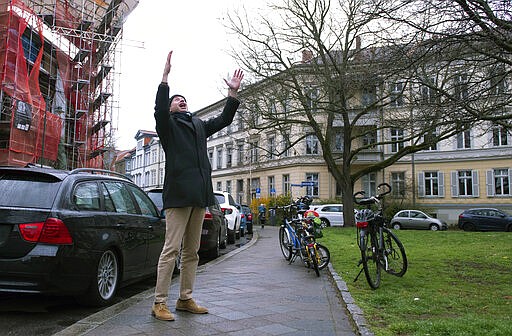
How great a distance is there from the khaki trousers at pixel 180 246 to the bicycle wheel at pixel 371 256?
8.41ft

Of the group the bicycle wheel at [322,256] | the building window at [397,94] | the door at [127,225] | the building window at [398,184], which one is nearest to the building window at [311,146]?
the building window at [398,184]

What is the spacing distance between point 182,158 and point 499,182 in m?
40.1

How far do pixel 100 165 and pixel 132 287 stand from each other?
28.7m

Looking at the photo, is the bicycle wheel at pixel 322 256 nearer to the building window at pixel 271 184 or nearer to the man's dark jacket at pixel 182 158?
the man's dark jacket at pixel 182 158

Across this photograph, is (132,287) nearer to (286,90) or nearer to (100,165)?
(286,90)

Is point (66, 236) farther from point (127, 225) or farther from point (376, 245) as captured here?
point (376, 245)

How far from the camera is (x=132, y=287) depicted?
22.1 feet

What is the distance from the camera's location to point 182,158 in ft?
14.6

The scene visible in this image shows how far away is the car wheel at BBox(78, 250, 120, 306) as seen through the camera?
496 centimetres

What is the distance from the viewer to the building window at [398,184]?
131 ft

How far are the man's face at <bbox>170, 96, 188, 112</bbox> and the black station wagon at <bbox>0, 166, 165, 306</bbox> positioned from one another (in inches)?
61.4

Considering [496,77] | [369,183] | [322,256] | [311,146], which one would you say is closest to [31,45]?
[322,256]

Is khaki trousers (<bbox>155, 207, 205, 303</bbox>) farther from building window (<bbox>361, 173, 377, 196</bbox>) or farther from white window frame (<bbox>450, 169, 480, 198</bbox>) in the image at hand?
white window frame (<bbox>450, 169, 480, 198</bbox>)

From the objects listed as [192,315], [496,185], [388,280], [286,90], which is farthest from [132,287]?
[496,185]
